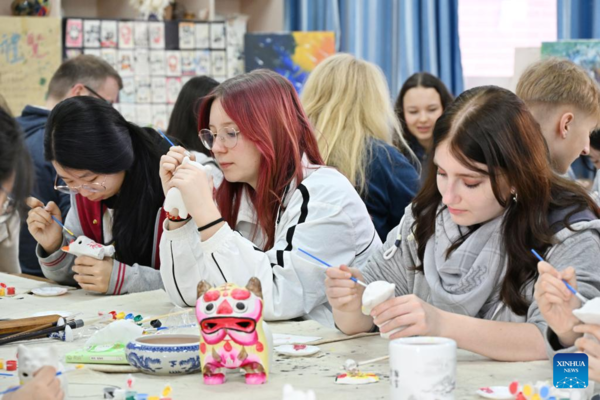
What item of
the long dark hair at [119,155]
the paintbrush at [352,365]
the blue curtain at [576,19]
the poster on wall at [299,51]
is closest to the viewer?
the paintbrush at [352,365]

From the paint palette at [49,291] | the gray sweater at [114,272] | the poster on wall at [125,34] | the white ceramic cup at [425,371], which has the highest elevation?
the poster on wall at [125,34]

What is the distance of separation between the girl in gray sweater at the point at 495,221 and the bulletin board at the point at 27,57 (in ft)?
10.0

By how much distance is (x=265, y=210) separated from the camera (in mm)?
2078

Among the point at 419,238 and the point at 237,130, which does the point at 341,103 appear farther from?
the point at 419,238

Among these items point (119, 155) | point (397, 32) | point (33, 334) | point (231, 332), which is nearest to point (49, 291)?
point (119, 155)

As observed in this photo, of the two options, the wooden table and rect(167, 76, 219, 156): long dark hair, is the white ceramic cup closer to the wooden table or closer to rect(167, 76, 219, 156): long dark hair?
the wooden table

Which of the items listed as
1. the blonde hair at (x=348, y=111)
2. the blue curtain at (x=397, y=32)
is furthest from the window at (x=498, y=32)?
the blonde hair at (x=348, y=111)

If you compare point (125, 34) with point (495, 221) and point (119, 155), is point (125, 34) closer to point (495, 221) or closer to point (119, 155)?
point (119, 155)

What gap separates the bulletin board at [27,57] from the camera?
420 cm

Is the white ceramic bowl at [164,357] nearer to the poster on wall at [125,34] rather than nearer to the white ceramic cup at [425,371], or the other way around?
the white ceramic cup at [425,371]

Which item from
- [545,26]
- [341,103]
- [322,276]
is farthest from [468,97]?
[545,26]

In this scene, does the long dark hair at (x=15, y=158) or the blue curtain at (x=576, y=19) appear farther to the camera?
the blue curtain at (x=576, y=19)

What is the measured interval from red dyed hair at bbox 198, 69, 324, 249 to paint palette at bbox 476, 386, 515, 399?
90 cm

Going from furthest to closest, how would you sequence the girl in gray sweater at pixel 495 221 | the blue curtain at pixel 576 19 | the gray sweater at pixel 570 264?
the blue curtain at pixel 576 19
the girl in gray sweater at pixel 495 221
the gray sweater at pixel 570 264
